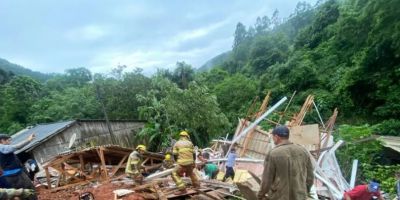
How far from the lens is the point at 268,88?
3134 cm

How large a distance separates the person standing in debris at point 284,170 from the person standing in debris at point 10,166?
406 cm

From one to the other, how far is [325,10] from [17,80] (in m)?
32.5

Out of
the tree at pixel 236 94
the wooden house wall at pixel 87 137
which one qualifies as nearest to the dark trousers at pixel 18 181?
the wooden house wall at pixel 87 137

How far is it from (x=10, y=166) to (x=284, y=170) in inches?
185

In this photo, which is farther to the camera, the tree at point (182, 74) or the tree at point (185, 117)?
the tree at point (182, 74)

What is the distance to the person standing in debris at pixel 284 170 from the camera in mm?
4578

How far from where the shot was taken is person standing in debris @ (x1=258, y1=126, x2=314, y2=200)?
4.58 meters

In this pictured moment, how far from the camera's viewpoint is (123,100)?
111 ft

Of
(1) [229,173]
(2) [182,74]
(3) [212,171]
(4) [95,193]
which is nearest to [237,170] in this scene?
(1) [229,173]

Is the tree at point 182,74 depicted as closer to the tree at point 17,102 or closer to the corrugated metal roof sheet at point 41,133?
the corrugated metal roof sheet at point 41,133

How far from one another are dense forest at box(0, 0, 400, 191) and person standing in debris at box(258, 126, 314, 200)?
8566mm

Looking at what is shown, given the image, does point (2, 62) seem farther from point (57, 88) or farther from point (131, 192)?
point (131, 192)

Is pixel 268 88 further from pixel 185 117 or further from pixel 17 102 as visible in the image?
pixel 17 102

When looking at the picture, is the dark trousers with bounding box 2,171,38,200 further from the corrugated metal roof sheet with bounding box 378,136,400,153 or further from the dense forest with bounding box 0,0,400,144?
the dense forest with bounding box 0,0,400,144
